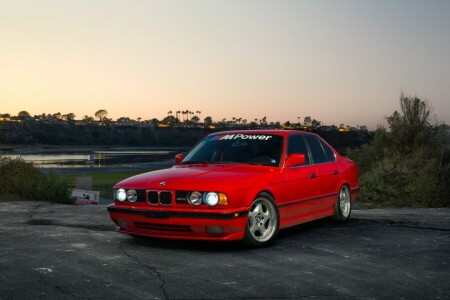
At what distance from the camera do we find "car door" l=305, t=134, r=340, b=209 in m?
9.09

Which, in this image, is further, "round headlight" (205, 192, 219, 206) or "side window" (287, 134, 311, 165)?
"side window" (287, 134, 311, 165)

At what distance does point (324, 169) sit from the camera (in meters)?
9.26

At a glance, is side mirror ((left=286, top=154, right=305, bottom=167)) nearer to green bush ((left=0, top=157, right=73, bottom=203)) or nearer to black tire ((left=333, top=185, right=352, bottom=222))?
black tire ((left=333, top=185, right=352, bottom=222))

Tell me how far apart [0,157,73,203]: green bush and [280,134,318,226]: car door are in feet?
27.8

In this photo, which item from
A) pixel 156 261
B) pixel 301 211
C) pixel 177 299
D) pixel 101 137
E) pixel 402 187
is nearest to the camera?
pixel 177 299

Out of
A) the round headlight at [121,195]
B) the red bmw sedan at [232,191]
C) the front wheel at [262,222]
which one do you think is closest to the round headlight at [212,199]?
the red bmw sedan at [232,191]

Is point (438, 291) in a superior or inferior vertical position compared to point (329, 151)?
inferior

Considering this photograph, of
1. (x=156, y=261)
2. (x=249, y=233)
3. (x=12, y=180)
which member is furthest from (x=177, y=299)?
(x=12, y=180)

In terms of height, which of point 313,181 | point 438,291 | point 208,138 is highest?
point 208,138

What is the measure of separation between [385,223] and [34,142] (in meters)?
160

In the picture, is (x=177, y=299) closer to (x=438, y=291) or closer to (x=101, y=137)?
(x=438, y=291)

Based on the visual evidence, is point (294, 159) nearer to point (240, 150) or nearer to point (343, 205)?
point (240, 150)

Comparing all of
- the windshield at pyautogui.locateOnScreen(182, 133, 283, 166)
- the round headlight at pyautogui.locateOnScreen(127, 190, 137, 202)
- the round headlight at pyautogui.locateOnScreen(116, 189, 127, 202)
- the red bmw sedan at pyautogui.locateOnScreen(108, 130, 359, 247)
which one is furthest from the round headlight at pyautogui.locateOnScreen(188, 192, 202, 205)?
the windshield at pyautogui.locateOnScreen(182, 133, 283, 166)

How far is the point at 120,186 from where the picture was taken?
7711 millimetres
